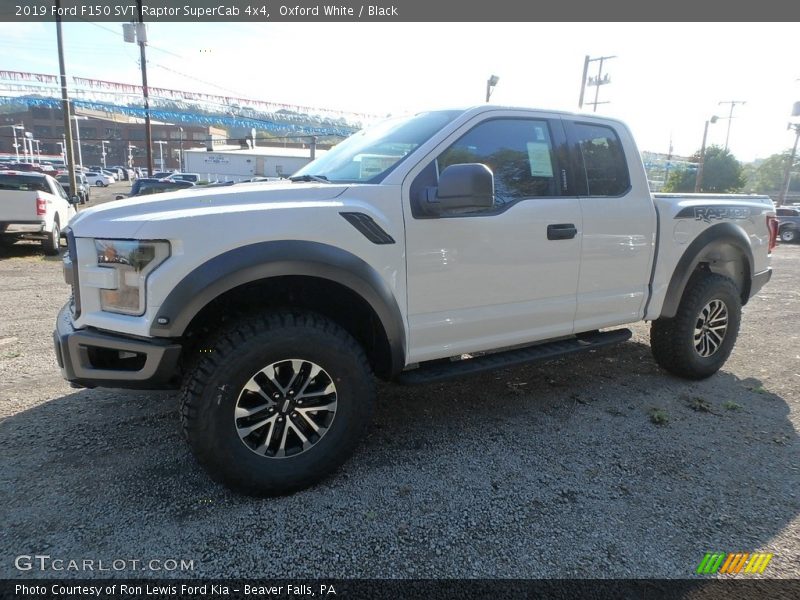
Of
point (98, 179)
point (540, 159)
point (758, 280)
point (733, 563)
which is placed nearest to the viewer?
point (733, 563)

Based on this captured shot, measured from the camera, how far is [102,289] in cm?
235

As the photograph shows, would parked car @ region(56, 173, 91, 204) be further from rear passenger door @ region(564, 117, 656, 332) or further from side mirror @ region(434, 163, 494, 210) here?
side mirror @ region(434, 163, 494, 210)

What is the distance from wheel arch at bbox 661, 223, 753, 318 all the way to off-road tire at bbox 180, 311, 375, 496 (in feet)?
8.74

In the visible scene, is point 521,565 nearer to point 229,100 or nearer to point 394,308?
point 394,308

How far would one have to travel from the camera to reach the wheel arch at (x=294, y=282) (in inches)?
88.5

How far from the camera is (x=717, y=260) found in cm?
427

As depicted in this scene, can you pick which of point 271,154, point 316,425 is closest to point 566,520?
point 316,425

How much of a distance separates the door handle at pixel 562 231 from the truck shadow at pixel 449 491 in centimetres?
129

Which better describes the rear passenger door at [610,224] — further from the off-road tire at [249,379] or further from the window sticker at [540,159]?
the off-road tire at [249,379]

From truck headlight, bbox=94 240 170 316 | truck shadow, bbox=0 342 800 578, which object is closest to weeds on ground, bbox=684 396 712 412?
truck shadow, bbox=0 342 800 578

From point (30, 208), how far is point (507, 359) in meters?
9.99

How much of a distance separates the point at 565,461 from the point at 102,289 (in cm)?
266

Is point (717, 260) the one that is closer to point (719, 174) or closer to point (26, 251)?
point (26, 251)

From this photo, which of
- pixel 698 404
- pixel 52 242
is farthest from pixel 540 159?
pixel 52 242
